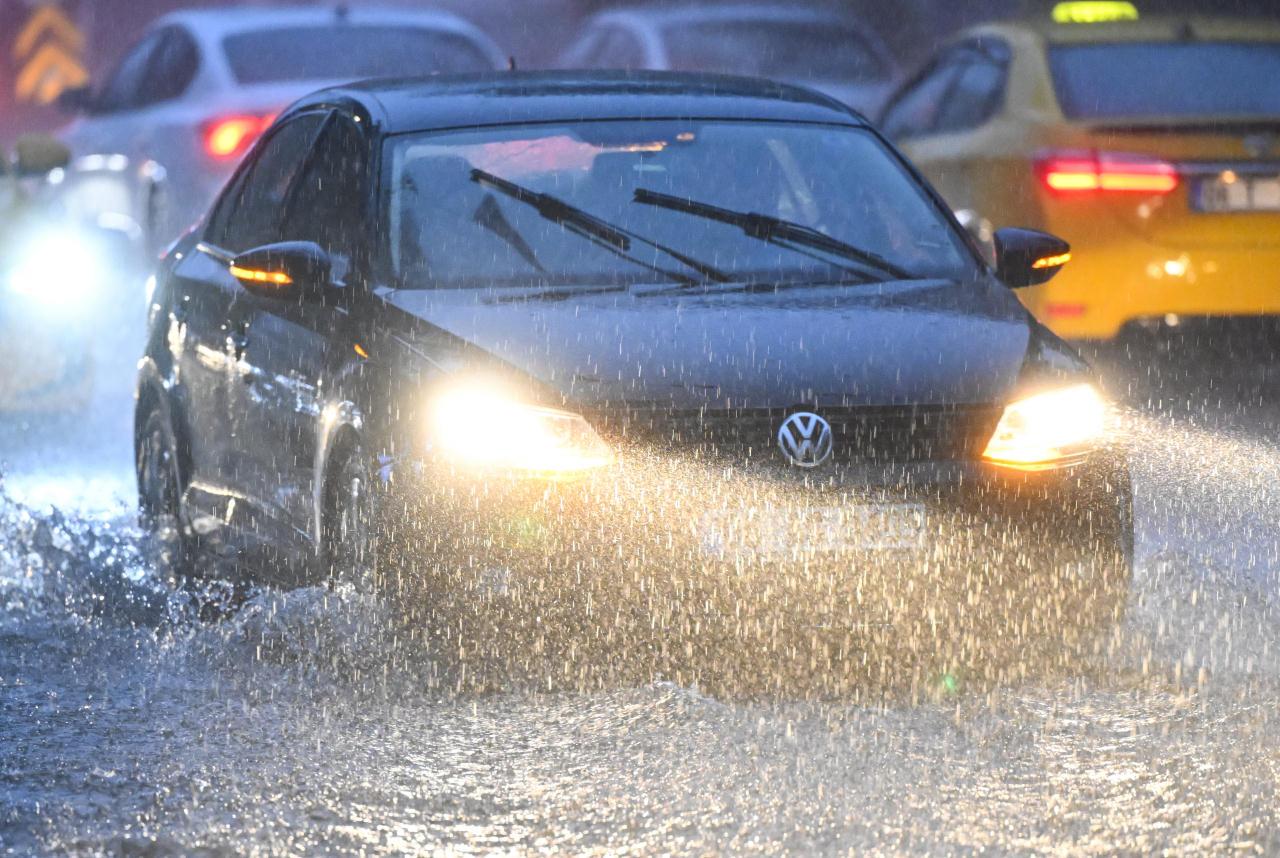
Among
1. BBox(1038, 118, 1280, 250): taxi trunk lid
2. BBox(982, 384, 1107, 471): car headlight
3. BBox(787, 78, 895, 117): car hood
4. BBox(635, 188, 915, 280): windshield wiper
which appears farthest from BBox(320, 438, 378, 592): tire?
BBox(787, 78, 895, 117): car hood

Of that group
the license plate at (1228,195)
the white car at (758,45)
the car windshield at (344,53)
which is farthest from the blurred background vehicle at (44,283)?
the white car at (758,45)

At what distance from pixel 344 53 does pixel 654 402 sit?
34.0ft

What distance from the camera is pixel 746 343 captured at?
643 centimetres

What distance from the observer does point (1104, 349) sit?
43.3 feet

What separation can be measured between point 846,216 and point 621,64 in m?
13.2

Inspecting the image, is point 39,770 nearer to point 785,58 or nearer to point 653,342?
point 653,342

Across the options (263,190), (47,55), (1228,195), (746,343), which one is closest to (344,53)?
(1228,195)

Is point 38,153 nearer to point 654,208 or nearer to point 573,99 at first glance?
point 573,99

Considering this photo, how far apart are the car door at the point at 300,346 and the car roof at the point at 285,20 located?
805 cm

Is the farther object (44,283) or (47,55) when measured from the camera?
(47,55)

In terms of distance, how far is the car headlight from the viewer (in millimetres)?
6320

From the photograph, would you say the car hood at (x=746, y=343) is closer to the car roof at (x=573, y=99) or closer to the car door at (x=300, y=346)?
the car door at (x=300, y=346)

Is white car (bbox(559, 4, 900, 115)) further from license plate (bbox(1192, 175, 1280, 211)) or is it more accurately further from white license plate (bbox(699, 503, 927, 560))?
white license plate (bbox(699, 503, 927, 560))

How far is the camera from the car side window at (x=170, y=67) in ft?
51.3
